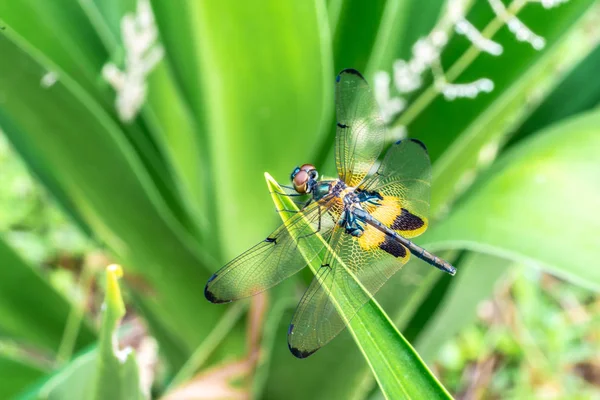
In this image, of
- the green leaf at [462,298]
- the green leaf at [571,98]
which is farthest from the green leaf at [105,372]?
the green leaf at [571,98]

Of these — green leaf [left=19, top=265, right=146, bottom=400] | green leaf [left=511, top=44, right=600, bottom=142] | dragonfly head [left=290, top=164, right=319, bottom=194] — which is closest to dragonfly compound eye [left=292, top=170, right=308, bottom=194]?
dragonfly head [left=290, top=164, right=319, bottom=194]

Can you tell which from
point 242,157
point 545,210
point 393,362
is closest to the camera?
point 393,362

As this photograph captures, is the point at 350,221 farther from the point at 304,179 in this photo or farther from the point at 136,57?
the point at 136,57

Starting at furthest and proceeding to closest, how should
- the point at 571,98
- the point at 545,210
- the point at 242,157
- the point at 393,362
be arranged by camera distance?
the point at 571,98 < the point at 242,157 < the point at 545,210 < the point at 393,362

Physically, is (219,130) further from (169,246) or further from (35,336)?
(35,336)

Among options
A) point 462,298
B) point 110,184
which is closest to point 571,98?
point 462,298

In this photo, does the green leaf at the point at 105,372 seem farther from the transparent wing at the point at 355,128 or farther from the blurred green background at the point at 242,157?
the transparent wing at the point at 355,128

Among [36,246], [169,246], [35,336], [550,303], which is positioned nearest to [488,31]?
[169,246]
